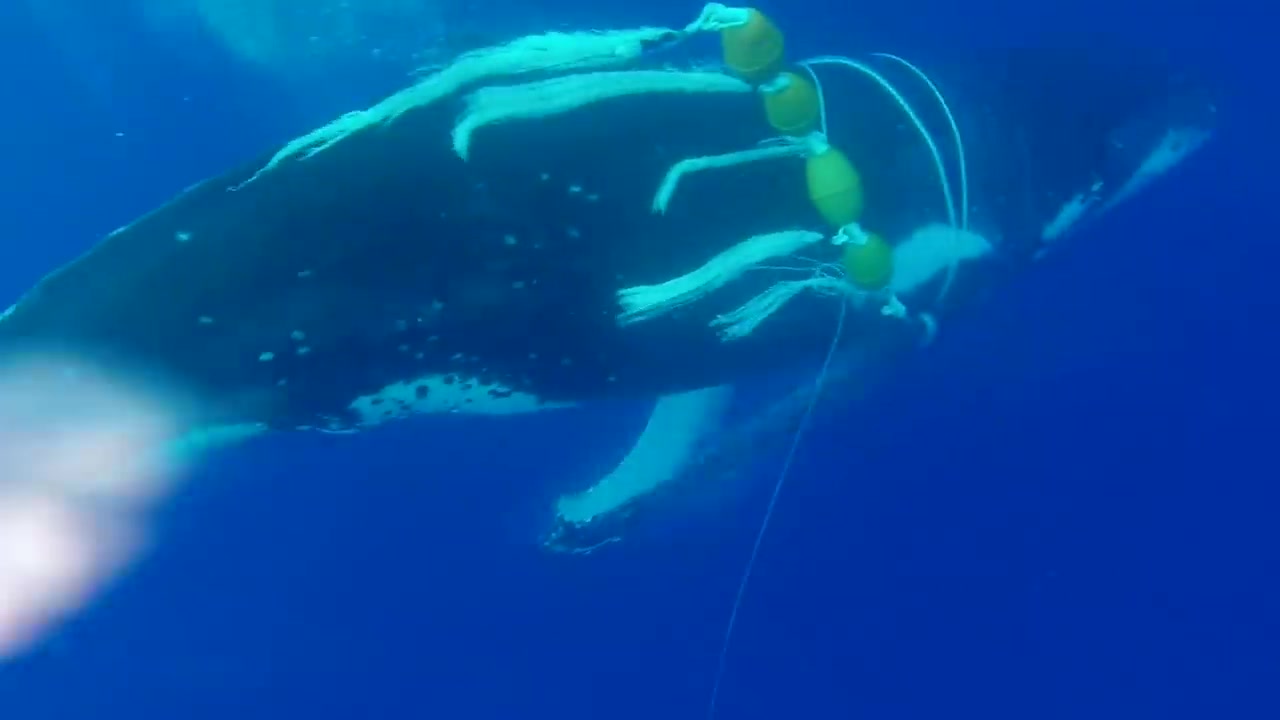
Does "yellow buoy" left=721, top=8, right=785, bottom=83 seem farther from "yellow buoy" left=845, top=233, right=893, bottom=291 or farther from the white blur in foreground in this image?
the white blur in foreground

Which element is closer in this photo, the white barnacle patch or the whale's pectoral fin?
the white barnacle patch

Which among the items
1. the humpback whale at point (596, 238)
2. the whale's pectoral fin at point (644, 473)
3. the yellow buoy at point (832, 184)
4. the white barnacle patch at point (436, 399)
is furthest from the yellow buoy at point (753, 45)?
the whale's pectoral fin at point (644, 473)

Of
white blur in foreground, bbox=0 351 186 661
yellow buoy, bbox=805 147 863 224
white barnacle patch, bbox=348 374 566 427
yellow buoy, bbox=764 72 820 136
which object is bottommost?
white blur in foreground, bbox=0 351 186 661

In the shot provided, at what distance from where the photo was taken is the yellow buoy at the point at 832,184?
3.43 meters

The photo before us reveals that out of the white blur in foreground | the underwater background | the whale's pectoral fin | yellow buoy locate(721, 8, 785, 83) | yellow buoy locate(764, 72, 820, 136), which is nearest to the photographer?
the white blur in foreground

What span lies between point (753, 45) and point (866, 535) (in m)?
3.44

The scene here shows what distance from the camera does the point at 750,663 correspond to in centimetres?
595

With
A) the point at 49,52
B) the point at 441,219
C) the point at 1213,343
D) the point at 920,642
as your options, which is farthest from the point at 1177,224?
the point at 49,52

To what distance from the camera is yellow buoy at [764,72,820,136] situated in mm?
3355

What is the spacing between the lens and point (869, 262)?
146 inches

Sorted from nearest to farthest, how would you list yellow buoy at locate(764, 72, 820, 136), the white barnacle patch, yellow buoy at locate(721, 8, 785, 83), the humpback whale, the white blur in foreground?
the white blur in foreground, the humpback whale, yellow buoy at locate(721, 8, 785, 83), yellow buoy at locate(764, 72, 820, 136), the white barnacle patch

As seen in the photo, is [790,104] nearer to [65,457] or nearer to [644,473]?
[644,473]

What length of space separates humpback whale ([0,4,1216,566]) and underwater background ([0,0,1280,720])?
94cm

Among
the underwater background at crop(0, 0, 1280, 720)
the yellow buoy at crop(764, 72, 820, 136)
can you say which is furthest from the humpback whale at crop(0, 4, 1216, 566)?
the underwater background at crop(0, 0, 1280, 720)
